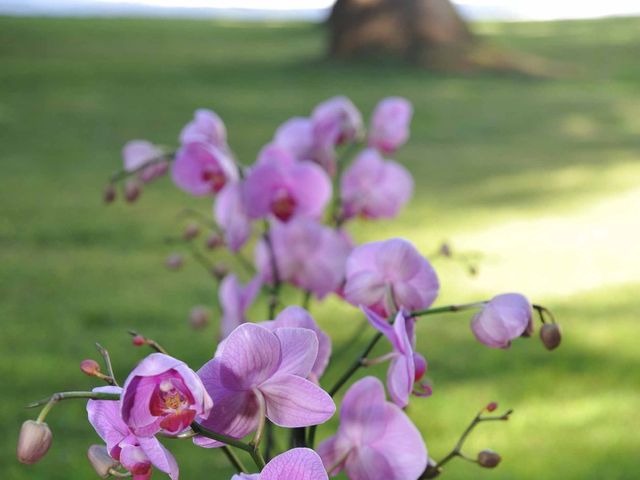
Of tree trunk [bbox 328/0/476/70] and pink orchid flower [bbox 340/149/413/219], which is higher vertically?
pink orchid flower [bbox 340/149/413/219]

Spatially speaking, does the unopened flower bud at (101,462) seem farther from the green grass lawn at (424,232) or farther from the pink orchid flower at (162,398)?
the green grass lawn at (424,232)

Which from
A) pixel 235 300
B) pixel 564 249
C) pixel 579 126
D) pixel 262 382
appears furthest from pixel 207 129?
pixel 579 126

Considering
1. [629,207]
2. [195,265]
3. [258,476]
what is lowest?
[629,207]

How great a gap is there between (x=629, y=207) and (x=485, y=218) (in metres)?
0.46

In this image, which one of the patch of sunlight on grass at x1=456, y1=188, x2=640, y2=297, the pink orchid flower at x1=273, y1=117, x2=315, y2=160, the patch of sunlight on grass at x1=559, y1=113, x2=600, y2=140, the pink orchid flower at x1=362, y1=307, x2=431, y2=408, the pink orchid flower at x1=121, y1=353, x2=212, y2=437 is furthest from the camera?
the patch of sunlight on grass at x1=559, y1=113, x2=600, y2=140

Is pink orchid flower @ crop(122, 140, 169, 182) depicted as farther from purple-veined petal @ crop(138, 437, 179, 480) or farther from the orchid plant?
purple-veined petal @ crop(138, 437, 179, 480)

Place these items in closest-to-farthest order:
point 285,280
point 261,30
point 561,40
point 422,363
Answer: point 422,363, point 285,280, point 561,40, point 261,30

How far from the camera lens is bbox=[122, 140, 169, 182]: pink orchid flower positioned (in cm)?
86

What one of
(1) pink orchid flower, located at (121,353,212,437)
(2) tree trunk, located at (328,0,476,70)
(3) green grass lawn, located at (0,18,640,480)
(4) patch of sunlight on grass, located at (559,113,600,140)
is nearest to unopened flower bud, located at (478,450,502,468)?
(1) pink orchid flower, located at (121,353,212,437)

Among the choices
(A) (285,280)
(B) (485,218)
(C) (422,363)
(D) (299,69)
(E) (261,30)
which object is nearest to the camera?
(C) (422,363)

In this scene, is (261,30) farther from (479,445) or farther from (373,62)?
(479,445)

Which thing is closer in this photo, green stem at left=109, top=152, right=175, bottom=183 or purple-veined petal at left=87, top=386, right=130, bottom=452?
purple-veined petal at left=87, top=386, right=130, bottom=452

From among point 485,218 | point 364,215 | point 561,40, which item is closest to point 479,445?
point 364,215

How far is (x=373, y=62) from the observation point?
6.72 meters
